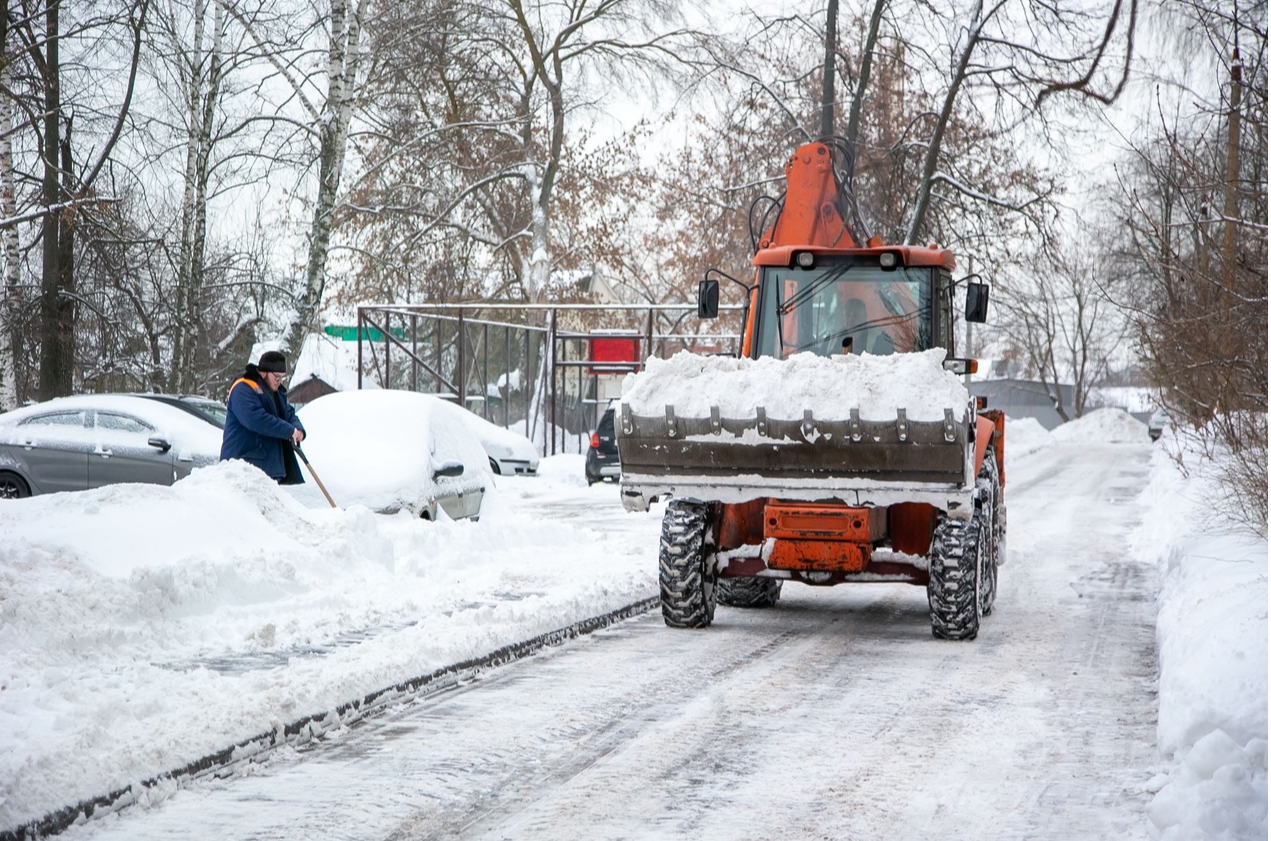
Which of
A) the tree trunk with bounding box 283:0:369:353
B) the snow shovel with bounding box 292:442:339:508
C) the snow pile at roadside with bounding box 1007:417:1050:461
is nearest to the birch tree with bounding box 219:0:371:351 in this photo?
the tree trunk with bounding box 283:0:369:353

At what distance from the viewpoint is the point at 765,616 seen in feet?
31.2

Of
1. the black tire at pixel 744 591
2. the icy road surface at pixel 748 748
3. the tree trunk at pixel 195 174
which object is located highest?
the tree trunk at pixel 195 174

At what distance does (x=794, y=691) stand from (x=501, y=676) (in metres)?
1.62

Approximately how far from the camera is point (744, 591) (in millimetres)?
9820

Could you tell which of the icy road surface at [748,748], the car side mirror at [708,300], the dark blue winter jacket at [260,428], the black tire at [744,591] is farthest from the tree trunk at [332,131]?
the icy road surface at [748,748]

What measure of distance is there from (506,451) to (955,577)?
15.2m

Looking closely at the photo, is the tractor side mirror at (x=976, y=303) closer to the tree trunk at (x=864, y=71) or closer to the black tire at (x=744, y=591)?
the black tire at (x=744, y=591)

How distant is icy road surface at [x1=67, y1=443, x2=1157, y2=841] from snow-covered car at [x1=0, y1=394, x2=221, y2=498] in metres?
6.85

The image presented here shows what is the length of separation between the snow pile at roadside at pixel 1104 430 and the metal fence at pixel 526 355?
19995mm

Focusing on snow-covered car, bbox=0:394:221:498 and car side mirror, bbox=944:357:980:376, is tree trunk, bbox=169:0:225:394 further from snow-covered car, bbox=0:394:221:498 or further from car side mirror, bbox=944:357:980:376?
car side mirror, bbox=944:357:980:376

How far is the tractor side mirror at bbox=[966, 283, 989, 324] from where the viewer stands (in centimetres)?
888

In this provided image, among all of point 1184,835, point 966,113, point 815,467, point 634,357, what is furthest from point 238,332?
point 1184,835

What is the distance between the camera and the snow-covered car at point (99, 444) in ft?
44.5

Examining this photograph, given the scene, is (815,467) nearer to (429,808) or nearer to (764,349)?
(764,349)
